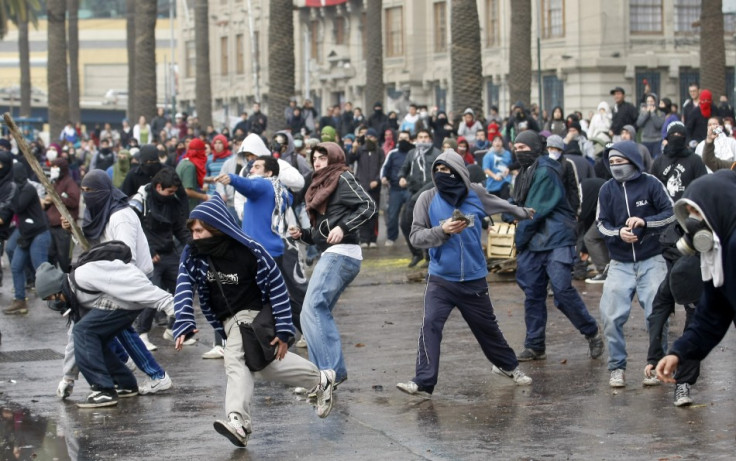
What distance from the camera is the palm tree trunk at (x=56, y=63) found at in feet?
121

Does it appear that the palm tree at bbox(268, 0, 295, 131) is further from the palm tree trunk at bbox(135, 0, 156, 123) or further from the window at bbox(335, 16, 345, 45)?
the window at bbox(335, 16, 345, 45)

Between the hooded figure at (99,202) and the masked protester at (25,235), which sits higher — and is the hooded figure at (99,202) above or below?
above

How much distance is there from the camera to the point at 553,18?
4241cm

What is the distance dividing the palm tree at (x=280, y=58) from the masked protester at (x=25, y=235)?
44.6ft

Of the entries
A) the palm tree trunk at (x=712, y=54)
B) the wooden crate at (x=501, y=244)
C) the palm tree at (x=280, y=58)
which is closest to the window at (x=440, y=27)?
the palm tree at (x=280, y=58)

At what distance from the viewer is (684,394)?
8828 mm

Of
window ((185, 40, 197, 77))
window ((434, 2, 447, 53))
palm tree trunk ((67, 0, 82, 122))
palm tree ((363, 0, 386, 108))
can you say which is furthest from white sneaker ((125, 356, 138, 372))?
window ((185, 40, 197, 77))

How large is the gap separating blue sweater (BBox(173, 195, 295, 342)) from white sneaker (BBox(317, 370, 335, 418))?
1.68ft

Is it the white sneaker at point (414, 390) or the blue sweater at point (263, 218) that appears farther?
the blue sweater at point (263, 218)

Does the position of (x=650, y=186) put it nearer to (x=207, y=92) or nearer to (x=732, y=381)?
(x=732, y=381)

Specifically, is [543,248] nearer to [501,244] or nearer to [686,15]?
[501,244]

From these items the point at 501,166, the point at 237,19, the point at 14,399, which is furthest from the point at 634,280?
the point at 237,19

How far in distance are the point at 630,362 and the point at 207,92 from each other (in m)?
34.0

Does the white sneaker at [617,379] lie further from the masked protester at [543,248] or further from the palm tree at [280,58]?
the palm tree at [280,58]
